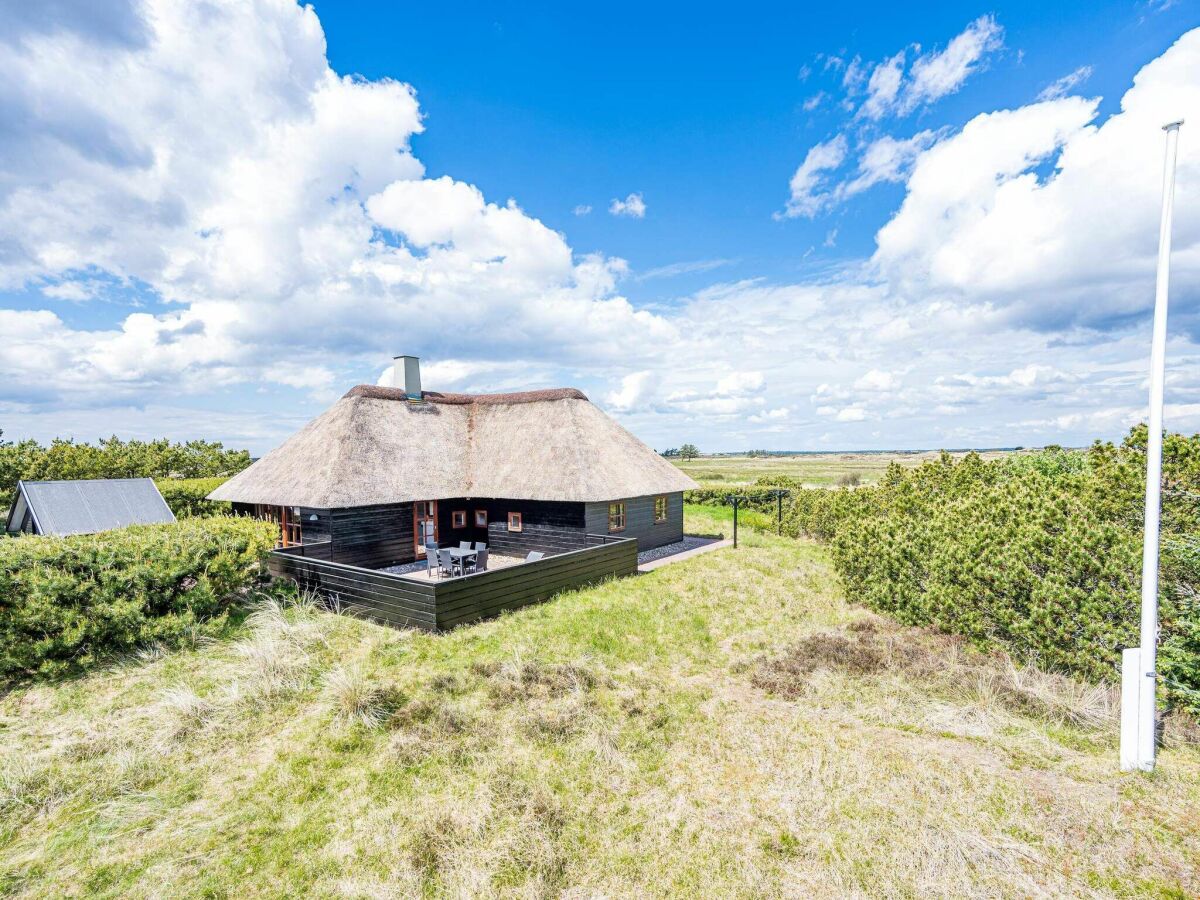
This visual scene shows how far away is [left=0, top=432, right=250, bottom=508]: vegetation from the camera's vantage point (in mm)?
25016

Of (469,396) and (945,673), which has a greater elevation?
(469,396)

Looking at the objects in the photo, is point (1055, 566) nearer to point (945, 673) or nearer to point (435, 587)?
point (945, 673)

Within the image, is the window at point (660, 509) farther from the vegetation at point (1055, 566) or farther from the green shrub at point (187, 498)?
the green shrub at point (187, 498)

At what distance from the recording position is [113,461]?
1062 inches

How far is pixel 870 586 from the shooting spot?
11766mm

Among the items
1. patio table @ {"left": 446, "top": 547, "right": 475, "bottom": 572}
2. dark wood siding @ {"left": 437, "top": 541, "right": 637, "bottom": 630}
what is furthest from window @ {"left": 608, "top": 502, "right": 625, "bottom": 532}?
patio table @ {"left": 446, "top": 547, "right": 475, "bottom": 572}

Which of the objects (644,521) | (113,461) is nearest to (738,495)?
(644,521)

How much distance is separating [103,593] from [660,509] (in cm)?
1539

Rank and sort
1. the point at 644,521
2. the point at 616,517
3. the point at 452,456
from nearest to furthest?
the point at 616,517
the point at 452,456
the point at 644,521

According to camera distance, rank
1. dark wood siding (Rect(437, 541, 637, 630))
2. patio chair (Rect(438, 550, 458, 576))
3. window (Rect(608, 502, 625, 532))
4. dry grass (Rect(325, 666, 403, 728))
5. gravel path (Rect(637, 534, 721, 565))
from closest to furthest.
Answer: dry grass (Rect(325, 666, 403, 728))
dark wood siding (Rect(437, 541, 637, 630))
patio chair (Rect(438, 550, 458, 576))
window (Rect(608, 502, 625, 532))
gravel path (Rect(637, 534, 721, 565))

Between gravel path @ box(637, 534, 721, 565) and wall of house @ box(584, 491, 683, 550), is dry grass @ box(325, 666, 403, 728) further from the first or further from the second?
gravel path @ box(637, 534, 721, 565)

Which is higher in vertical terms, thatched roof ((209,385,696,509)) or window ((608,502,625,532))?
thatched roof ((209,385,696,509))

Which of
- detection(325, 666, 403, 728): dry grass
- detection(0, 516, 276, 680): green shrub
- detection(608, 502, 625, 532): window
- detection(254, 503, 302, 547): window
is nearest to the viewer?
detection(325, 666, 403, 728): dry grass

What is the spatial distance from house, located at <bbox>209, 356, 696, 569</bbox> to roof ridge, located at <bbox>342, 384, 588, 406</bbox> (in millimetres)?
47
